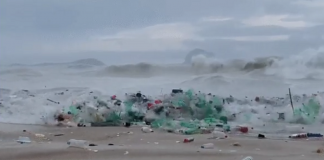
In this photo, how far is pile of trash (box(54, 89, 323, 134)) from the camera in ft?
9.93

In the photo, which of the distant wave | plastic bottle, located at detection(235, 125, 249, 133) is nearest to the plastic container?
plastic bottle, located at detection(235, 125, 249, 133)

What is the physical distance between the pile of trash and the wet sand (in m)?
0.27

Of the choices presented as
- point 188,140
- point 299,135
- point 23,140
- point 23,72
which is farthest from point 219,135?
point 23,72

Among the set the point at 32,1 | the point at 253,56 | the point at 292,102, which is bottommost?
the point at 292,102

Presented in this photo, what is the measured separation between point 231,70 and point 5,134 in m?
1.26

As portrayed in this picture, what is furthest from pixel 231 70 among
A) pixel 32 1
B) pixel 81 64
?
pixel 32 1

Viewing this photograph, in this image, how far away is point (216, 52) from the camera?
130 inches

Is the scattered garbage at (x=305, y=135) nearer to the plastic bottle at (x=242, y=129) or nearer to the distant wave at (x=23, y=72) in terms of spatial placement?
the plastic bottle at (x=242, y=129)

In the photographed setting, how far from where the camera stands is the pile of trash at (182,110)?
303 cm

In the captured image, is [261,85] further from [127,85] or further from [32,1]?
[32,1]

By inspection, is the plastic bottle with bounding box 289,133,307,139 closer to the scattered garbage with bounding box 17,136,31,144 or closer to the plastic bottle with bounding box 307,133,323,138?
the plastic bottle with bounding box 307,133,323,138

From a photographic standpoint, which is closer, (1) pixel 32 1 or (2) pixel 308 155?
(2) pixel 308 155

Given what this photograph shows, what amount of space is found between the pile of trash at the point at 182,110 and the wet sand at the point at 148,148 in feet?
0.87

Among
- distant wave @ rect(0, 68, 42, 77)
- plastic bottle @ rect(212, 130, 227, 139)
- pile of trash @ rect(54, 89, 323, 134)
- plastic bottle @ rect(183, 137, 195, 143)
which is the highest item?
distant wave @ rect(0, 68, 42, 77)
